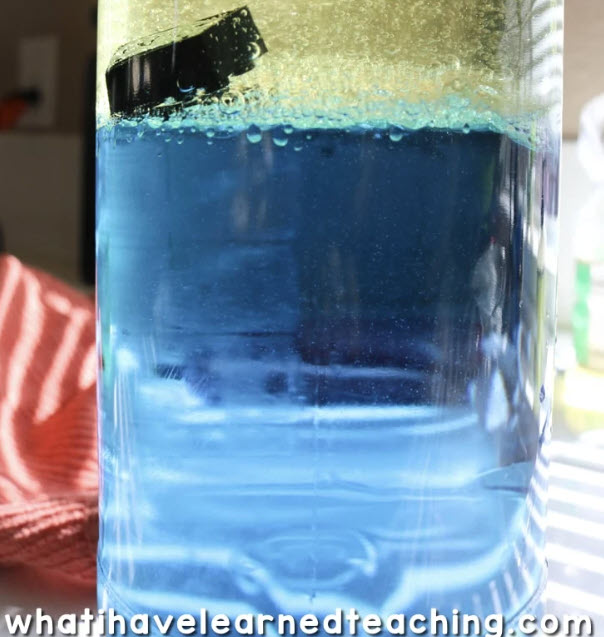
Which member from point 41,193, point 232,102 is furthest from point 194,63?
point 41,193

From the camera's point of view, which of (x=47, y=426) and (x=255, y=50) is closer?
(x=255, y=50)

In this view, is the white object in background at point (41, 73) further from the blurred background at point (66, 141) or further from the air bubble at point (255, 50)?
the air bubble at point (255, 50)

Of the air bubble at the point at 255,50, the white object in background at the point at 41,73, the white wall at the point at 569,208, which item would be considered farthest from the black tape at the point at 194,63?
the white object in background at the point at 41,73

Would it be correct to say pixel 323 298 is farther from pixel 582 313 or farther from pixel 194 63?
pixel 582 313

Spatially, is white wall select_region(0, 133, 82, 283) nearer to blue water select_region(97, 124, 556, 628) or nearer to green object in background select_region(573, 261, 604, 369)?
green object in background select_region(573, 261, 604, 369)

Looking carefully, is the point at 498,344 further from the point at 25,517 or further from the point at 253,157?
the point at 25,517

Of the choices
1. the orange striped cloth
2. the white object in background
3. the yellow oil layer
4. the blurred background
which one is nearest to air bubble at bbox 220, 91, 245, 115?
the yellow oil layer

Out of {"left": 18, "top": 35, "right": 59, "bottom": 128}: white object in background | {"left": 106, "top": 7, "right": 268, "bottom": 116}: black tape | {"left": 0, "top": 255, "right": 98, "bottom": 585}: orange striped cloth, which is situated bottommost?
{"left": 0, "top": 255, "right": 98, "bottom": 585}: orange striped cloth
